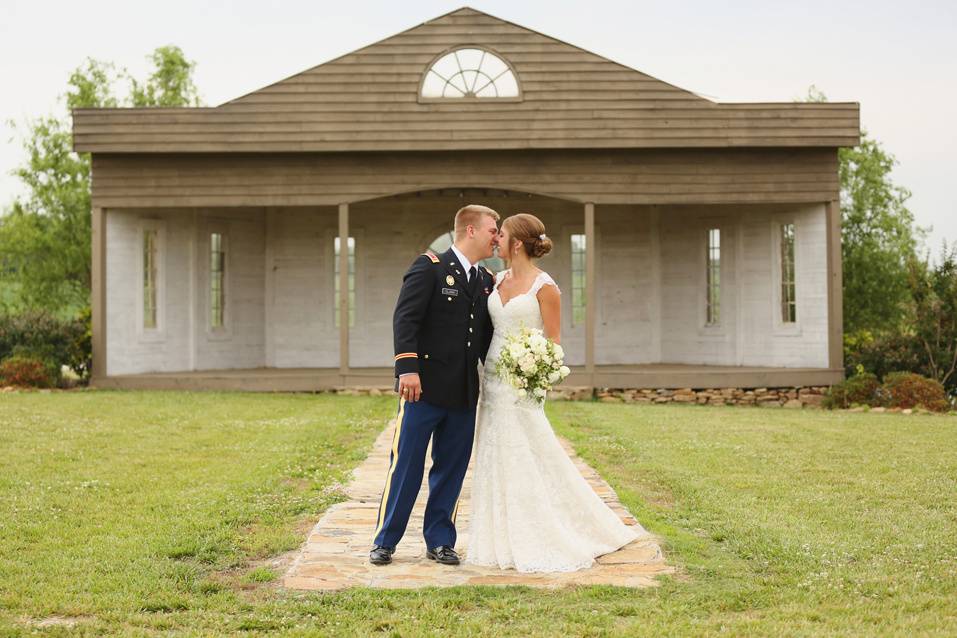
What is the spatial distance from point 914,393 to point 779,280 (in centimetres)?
341

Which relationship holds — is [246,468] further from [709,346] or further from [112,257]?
[709,346]

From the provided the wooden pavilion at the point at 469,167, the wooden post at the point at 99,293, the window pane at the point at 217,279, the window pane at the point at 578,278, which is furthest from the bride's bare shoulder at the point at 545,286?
the window pane at the point at 217,279

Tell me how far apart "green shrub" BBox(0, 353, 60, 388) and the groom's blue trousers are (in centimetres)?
1279

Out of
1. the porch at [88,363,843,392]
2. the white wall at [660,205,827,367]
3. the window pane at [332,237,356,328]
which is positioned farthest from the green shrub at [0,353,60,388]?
the white wall at [660,205,827,367]

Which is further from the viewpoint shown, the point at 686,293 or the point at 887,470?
the point at 686,293

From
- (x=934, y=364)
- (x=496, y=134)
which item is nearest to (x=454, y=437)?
(x=496, y=134)

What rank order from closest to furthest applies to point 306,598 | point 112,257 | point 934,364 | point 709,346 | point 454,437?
1. point 306,598
2. point 454,437
3. point 934,364
4. point 112,257
5. point 709,346

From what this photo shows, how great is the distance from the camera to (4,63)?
3086 cm

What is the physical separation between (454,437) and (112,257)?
1243 centimetres

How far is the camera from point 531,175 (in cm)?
1602

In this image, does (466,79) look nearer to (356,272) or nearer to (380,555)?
(356,272)

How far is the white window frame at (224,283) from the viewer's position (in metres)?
18.0

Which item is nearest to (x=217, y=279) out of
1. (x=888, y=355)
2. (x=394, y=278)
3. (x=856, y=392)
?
(x=394, y=278)

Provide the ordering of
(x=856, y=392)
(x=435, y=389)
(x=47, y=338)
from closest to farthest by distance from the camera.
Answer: (x=435, y=389) → (x=856, y=392) → (x=47, y=338)
